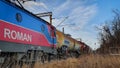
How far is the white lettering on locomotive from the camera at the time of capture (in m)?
10.9

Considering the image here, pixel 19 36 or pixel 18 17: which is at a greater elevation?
pixel 18 17

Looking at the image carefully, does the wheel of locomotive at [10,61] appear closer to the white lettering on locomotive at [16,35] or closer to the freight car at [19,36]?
the freight car at [19,36]

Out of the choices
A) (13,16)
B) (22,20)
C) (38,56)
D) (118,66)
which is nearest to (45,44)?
(38,56)

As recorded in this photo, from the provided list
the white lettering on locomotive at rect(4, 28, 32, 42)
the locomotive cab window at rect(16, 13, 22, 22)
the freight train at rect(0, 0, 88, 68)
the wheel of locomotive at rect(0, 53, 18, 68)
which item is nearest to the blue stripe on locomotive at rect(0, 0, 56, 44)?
the freight train at rect(0, 0, 88, 68)

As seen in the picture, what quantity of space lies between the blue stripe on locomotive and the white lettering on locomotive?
454mm

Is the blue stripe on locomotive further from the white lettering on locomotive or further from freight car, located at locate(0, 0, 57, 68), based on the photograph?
the white lettering on locomotive

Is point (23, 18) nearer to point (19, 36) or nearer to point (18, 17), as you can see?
point (18, 17)

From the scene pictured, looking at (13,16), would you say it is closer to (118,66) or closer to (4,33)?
(4,33)

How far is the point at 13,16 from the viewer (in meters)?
11.9

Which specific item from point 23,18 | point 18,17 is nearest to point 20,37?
point 18,17

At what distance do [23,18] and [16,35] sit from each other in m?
1.53

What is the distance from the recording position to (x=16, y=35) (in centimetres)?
1179

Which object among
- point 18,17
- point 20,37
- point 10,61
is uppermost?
point 18,17

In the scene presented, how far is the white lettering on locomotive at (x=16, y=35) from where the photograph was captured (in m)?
10.9
